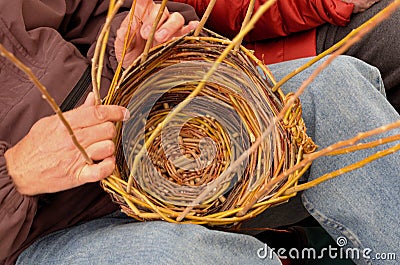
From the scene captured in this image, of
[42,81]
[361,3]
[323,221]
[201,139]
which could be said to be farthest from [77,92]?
[361,3]

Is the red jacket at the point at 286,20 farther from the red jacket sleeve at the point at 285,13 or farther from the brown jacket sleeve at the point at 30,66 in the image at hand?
the brown jacket sleeve at the point at 30,66

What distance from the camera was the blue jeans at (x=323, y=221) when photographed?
0.55 meters

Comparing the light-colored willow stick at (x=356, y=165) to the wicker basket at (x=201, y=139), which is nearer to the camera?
the light-colored willow stick at (x=356, y=165)

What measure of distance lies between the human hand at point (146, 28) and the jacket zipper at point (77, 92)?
52mm

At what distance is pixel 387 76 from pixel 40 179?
1.98ft

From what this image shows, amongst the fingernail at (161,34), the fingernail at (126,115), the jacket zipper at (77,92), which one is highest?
the fingernail at (161,34)

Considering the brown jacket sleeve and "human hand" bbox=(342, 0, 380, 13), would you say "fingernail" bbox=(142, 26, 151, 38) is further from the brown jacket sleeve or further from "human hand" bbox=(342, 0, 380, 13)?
"human hand" bbox=(342, 0, 380, 13)

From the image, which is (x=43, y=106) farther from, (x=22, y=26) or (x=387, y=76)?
(x=387, y=76)

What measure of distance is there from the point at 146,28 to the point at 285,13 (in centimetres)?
29

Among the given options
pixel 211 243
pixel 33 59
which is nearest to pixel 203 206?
pixel 211 243

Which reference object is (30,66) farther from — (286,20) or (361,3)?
(361,3)

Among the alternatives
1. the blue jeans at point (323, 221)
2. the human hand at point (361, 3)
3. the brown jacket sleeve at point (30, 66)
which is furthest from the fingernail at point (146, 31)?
the human hand at point (361, 3)

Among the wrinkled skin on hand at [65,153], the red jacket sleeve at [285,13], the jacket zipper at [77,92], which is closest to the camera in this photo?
the wrinkled skin on hand at [65,153]

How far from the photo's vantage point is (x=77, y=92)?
63cm
